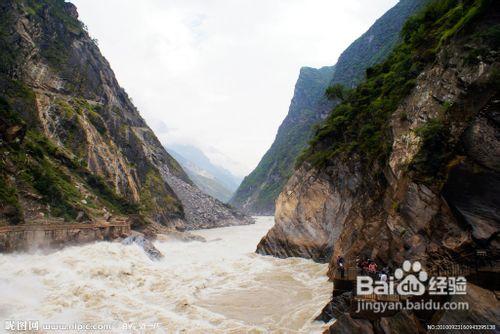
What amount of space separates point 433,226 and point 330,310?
572 cm

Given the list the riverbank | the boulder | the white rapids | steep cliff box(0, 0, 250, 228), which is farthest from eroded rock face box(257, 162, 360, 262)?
steep cliff box(0, 0, 250, 228)

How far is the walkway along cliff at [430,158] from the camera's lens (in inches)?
501

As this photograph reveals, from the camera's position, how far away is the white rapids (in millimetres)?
16812

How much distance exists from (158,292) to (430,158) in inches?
697

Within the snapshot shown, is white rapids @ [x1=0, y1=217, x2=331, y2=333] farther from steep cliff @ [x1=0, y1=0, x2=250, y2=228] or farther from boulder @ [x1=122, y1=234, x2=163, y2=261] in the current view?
steep cliff @ [x1=0, y1=0, x2=250, y2=228]

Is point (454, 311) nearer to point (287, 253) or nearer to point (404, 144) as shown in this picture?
point (404, 144)

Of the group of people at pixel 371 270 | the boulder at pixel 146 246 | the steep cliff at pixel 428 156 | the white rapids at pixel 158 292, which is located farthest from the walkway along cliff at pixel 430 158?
the boulder at pixel 146 246

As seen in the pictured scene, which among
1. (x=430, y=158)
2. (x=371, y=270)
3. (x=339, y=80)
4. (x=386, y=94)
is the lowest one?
(x=371, y=270)

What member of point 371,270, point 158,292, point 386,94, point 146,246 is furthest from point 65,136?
point 371,270

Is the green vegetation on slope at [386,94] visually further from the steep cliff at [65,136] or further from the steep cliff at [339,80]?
the steep cliff at [339,80]

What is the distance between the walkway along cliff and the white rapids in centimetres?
396

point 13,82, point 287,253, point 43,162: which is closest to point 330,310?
point 287,253

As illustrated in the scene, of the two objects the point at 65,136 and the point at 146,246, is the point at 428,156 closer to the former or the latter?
the point at 146,246

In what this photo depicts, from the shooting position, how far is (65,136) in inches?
2108
